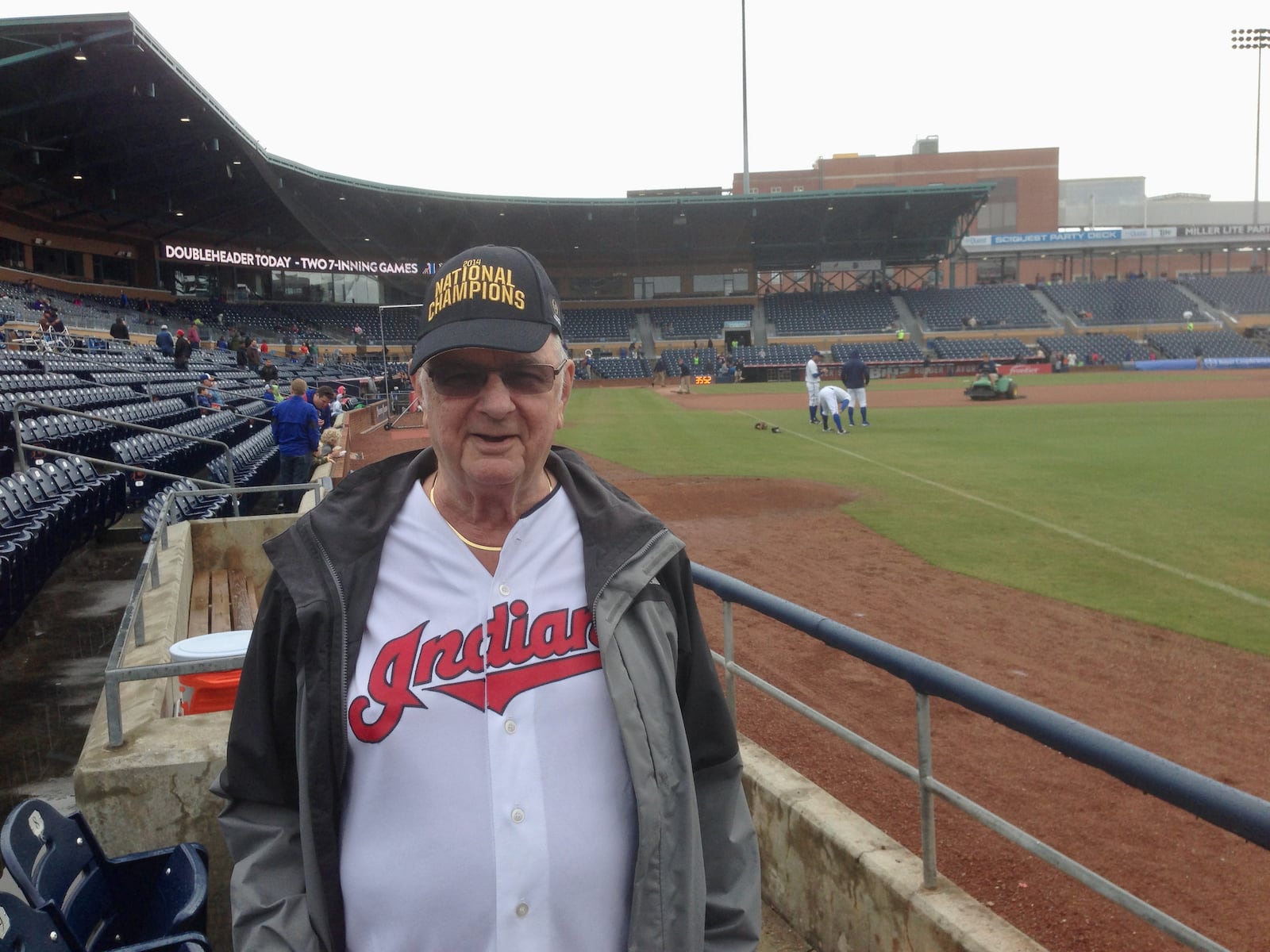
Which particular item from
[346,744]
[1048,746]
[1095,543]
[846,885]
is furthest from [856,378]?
[346,744]

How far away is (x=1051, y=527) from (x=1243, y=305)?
2405 inches

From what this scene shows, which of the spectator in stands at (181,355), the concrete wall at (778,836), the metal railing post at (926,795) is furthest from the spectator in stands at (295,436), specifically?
the spectator in stands at (181,355)

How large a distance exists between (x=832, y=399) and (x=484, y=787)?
65.2 feet

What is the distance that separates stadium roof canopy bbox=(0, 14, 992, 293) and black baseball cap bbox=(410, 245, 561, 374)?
29.0 m

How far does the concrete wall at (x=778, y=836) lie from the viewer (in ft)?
9.05

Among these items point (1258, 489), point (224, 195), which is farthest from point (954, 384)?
point (224, 195)

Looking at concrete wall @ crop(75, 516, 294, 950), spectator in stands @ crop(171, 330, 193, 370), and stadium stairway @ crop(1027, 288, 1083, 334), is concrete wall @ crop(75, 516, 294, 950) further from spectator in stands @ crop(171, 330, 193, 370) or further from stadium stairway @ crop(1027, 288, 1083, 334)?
stadium stairway @ crop(1027, 288, 1083, 334)

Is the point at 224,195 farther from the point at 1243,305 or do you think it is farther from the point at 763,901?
the point at 1243,305

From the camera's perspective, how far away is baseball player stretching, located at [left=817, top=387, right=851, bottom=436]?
20828mm

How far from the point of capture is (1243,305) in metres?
60.2

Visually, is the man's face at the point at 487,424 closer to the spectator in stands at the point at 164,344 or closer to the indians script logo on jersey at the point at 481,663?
the indians script logo on jersey at the point at 481,663

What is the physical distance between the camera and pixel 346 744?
1680mm

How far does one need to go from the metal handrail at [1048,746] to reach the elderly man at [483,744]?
750 mm

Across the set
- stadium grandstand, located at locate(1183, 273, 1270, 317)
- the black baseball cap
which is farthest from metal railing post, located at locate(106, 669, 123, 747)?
stadium grandstand, located at locate(1183, 273, 1270, 317)
